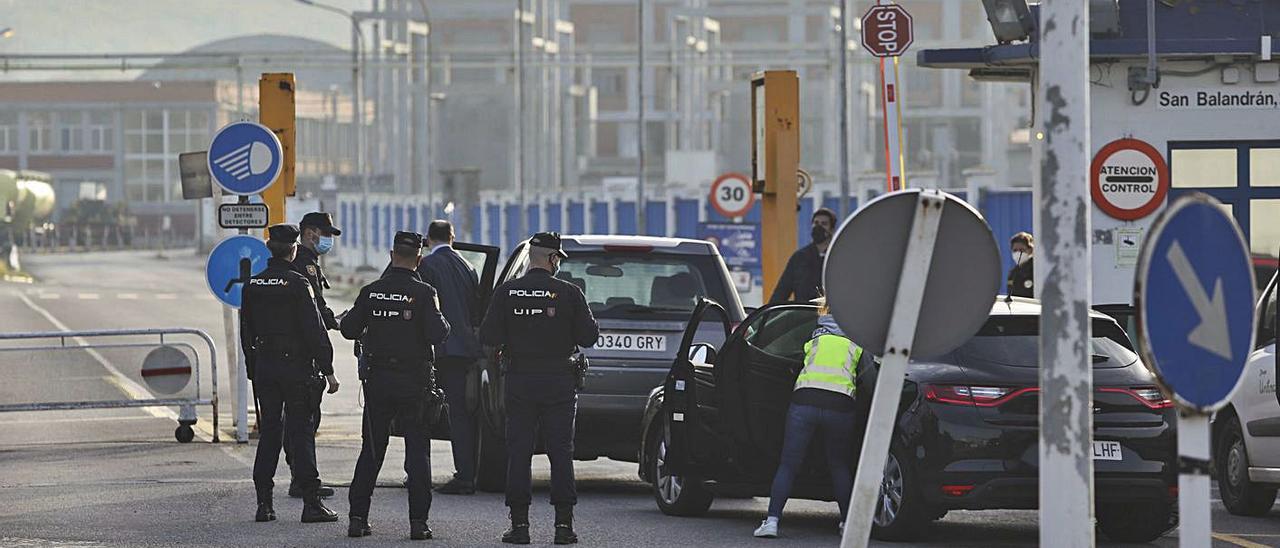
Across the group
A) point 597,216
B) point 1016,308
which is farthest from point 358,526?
point 597,216

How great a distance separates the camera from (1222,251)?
19.2ft

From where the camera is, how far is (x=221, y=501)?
529 inches

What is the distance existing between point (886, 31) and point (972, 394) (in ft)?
27.1

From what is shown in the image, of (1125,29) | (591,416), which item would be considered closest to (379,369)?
(591,416)

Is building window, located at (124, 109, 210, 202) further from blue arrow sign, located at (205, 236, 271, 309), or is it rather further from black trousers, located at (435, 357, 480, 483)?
black trousers, located at (435, 357, 480, 483)

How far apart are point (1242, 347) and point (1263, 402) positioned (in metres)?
7.59

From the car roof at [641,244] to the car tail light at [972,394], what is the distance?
12.3ft

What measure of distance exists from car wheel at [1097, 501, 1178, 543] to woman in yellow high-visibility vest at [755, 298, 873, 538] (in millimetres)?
1405

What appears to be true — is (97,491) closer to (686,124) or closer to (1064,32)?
(1064,32)

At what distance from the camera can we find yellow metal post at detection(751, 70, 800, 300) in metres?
20.2

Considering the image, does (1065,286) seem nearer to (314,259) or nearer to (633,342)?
(314,259)

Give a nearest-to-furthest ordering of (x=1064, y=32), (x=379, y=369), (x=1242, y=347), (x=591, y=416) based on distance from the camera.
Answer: (x=1242, y=347)
(x=1064, y=32)
(x=379, y=369)
(x=591, y=416)

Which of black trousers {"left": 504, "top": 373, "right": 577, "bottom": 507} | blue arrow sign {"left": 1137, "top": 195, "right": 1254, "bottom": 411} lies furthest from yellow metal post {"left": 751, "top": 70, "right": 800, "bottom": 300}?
blue arrow sign {"left": 1137, "top": 195, "right": 1254, "bottom": 411}

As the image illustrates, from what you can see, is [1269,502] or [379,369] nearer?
[379,369]
